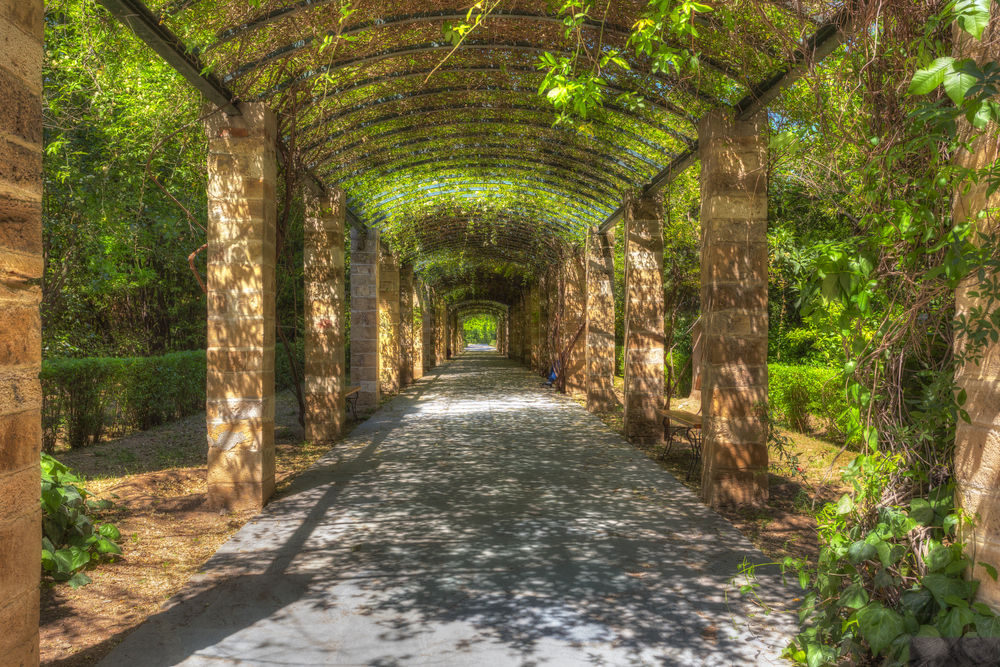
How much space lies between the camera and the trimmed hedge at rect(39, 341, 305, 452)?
7.31m

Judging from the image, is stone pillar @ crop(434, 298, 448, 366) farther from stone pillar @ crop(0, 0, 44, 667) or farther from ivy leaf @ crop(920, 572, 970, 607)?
ivy leaf @ crop(920, 572, 970, 607)

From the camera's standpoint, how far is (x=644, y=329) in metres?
8.77

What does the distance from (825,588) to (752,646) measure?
57cm

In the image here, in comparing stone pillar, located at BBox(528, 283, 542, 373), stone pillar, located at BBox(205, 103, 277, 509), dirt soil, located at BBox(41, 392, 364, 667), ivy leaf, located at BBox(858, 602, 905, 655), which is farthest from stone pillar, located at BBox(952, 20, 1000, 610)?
stone pillar, located at BBox(528, 283, 542, 373)

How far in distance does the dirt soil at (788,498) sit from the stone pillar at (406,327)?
29.8 ft

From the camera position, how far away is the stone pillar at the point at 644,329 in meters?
8.62

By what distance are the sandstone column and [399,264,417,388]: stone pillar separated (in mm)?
1057

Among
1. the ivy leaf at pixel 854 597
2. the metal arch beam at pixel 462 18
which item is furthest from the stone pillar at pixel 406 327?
the ivy leaf at pixel 854 597

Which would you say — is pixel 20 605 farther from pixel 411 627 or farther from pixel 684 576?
pixel 684 576

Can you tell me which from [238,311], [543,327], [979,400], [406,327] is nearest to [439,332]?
[543,327]

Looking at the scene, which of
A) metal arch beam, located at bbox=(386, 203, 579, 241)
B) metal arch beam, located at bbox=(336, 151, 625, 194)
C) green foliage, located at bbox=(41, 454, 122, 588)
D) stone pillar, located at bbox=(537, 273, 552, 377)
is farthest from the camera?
stone pillar, located at bbox=(537, 273, 552, 377)

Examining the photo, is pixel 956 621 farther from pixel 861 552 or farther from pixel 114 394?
pixel 114 394

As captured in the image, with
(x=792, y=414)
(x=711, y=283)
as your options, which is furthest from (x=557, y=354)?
(x=711, y=283)

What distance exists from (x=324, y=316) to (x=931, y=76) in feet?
25.0
